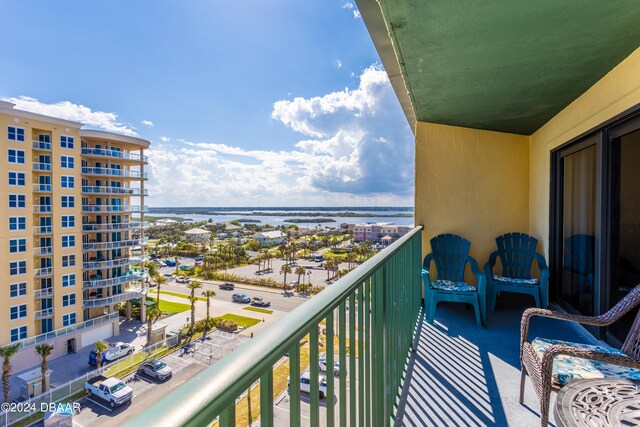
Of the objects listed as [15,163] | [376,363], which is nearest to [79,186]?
[15,163]

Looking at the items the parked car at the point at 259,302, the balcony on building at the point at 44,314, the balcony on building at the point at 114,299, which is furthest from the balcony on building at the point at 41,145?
the parked car at the point at 259,302

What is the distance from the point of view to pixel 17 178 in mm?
12430

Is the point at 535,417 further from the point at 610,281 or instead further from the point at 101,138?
the point at 101,138

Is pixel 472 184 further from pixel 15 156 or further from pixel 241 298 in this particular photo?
pixel 15 156

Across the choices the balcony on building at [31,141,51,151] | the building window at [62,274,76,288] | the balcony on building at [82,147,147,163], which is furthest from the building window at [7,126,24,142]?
the building window at [62,274,76,288]

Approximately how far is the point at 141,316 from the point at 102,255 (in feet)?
16.1

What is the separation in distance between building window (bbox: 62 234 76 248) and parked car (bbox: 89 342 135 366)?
5101 millimetres

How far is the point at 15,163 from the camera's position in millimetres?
12406

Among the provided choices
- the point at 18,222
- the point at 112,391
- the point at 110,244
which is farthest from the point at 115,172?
the point at 112,391

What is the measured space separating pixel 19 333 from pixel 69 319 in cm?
172

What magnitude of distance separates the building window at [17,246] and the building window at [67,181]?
2.77m

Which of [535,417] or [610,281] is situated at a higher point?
[610,281]

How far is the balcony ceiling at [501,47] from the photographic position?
1640 millimetres

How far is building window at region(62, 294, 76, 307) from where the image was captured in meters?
14.1
